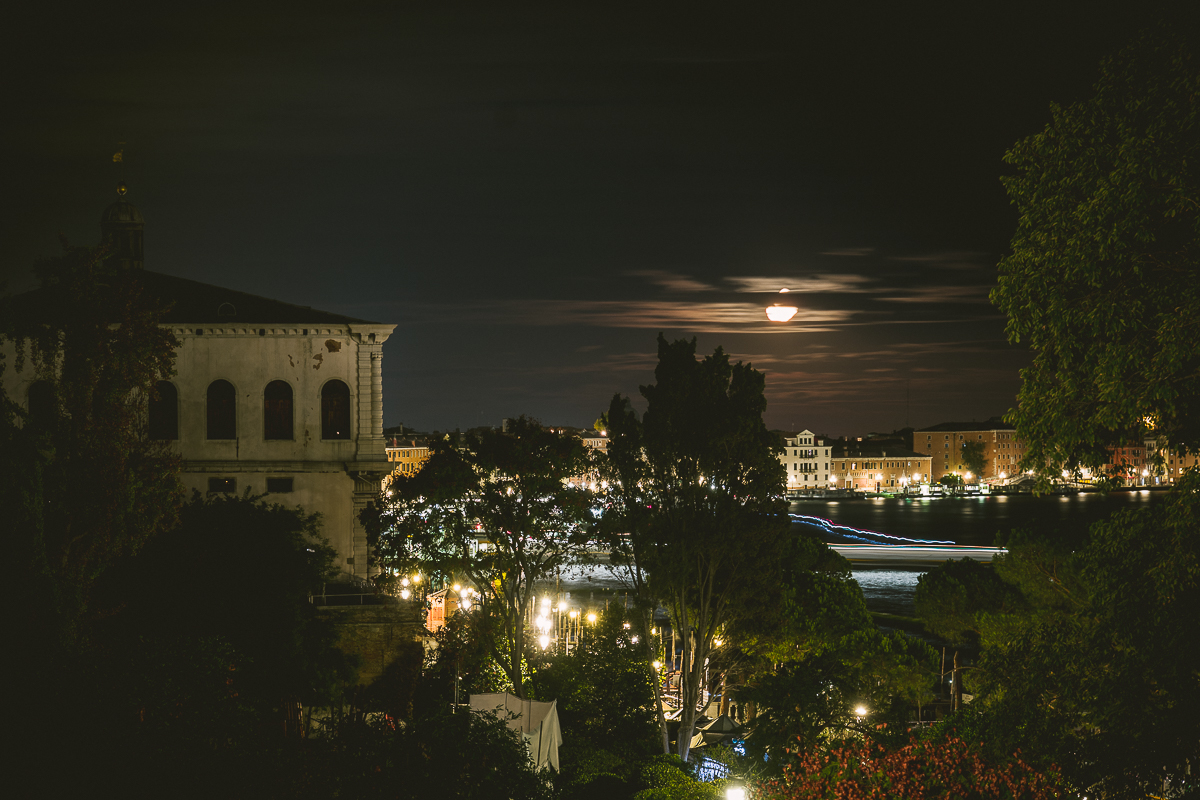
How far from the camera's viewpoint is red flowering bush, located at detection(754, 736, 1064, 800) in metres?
8.48

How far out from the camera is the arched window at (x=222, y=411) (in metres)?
25.4

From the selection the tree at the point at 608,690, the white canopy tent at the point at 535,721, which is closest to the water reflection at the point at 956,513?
the tree at the point at 608,690

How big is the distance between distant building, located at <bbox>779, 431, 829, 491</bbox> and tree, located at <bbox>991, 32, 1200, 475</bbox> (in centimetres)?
18022

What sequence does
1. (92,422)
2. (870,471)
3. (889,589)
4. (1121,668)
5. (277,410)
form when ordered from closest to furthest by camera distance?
(1121,668) < (92,422) < (277,410) < (889,589) < (870,471)

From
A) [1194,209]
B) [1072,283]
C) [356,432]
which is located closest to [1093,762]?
[1072,283]

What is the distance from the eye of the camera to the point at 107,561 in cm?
1415

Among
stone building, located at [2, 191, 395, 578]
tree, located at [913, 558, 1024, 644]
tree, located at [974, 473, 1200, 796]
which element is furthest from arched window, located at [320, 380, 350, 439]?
tree, located at [974, 473, 1200, 796]

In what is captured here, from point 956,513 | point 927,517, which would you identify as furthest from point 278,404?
point 956,513

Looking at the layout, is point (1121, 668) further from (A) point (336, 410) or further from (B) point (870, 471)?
(B) point (870, 471)

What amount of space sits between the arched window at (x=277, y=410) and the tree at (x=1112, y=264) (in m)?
21.0

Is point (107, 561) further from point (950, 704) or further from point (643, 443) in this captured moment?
point (950, 704)

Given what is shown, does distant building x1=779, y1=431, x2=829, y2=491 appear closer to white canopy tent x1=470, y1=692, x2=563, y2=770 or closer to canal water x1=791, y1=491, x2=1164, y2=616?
canal water x1=791, y1=491, x2=1164, y2=616

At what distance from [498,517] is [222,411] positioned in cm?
1104

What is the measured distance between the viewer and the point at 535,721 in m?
14.2
